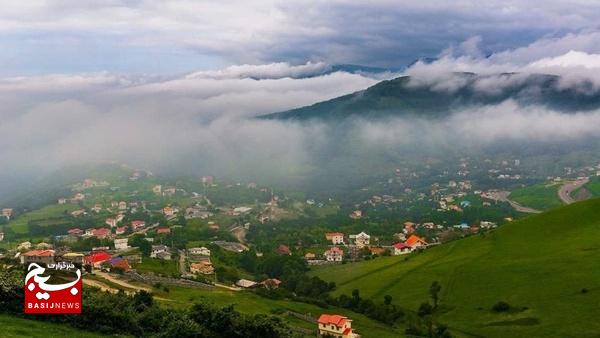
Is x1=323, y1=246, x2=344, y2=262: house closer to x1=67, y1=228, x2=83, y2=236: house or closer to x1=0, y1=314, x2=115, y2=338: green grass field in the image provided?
x1=67, y1=228, x2=83, y2=236: house

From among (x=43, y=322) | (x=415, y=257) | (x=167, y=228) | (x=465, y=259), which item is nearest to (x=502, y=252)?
(x=465, y=259)

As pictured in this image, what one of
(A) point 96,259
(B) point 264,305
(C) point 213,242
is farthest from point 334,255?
(B) point 264,305

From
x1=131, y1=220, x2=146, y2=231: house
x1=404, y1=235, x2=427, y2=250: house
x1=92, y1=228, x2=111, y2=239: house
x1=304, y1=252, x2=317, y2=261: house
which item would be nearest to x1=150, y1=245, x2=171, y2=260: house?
x1=92, y1=228, x2=111, y2=239: house

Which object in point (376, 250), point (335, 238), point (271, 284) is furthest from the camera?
point (335, 238)

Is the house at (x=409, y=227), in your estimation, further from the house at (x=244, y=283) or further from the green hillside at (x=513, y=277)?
the house at (x=244, y=283)

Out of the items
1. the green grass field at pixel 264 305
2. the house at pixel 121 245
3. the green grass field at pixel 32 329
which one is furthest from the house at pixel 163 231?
the green grass field at pixel 32 329

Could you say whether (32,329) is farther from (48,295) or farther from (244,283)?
(244,283)

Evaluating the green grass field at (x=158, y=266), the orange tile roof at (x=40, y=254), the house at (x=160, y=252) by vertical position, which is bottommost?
the house at (x=160, y=252)
